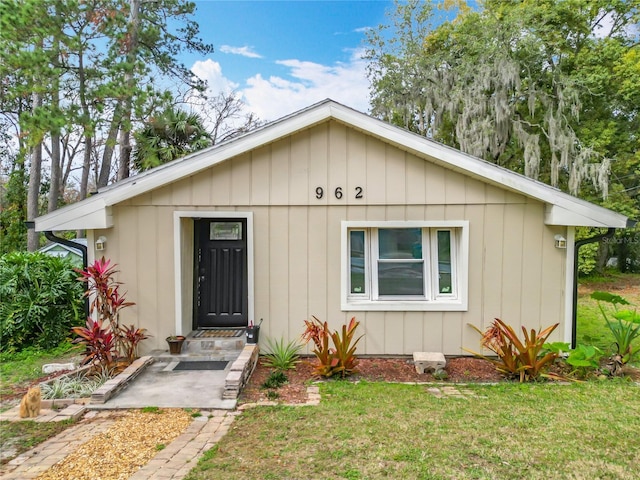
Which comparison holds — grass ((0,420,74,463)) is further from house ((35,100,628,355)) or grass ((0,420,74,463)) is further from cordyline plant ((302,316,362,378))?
cordyline plant ((302,316,362,378))

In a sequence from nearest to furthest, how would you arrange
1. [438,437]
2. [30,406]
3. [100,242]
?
[438,437], [30,406], [100,242]

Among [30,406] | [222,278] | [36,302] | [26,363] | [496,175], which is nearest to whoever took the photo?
[30,406]

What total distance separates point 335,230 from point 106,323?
3862 mm

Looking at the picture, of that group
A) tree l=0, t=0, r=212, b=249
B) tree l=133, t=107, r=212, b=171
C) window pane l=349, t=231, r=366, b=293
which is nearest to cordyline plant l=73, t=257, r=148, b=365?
window pane l=349, t=231, r=366, b=293

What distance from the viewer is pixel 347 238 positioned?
6.19 metres

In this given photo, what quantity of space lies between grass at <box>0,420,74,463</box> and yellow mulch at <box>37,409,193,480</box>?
1.75 feet

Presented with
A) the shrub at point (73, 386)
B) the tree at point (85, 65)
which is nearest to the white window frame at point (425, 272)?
the shrub at point (73, 386)

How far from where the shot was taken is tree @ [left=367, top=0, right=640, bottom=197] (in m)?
13.5

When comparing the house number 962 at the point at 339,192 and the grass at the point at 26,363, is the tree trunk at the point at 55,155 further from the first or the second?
the house number 962 at the point at 339,192

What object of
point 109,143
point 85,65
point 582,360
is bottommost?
point 582,360

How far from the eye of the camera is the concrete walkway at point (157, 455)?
10.3 feet

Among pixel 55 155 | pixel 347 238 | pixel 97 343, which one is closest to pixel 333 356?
pixel 347 238

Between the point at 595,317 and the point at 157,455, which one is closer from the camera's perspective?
the point at 157,455

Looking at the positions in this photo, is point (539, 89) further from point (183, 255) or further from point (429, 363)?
point (183, 255)
